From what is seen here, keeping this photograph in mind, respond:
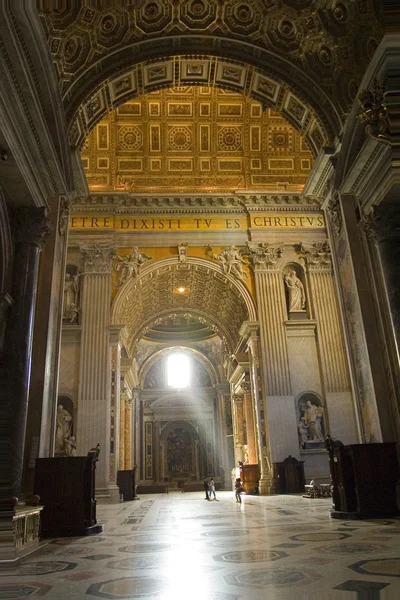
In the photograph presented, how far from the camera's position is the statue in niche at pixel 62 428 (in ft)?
46.4

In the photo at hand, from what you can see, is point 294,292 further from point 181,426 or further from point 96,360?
point 181,426

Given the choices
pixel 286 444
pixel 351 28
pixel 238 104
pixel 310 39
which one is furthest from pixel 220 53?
pixel 286 444

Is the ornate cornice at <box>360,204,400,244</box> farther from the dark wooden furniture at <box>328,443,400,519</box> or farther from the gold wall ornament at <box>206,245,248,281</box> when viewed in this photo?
the gold wall ornament at <box>206,245,248,281</box>

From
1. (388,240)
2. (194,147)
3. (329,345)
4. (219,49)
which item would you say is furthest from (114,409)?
(388,240)

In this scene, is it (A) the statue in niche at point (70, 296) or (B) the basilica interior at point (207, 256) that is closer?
(B) the basilica interior at point (207, 256)


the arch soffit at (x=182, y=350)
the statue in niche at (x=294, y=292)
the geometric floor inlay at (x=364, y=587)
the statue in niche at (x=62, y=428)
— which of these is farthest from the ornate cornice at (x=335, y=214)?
the arch soffit at (x=182, y=350)

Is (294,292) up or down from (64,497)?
up

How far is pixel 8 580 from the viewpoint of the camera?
381 cm

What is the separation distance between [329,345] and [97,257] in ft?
25.8

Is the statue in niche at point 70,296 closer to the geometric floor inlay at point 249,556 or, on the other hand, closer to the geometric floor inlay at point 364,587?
the geometric floor inlay at point 249,556

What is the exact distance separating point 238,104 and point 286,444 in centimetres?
1101

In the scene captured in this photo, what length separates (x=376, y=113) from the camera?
685 centimetres

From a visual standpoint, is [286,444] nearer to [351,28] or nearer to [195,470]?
[351,28]

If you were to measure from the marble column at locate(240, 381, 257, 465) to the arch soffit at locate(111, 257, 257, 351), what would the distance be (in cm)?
206
